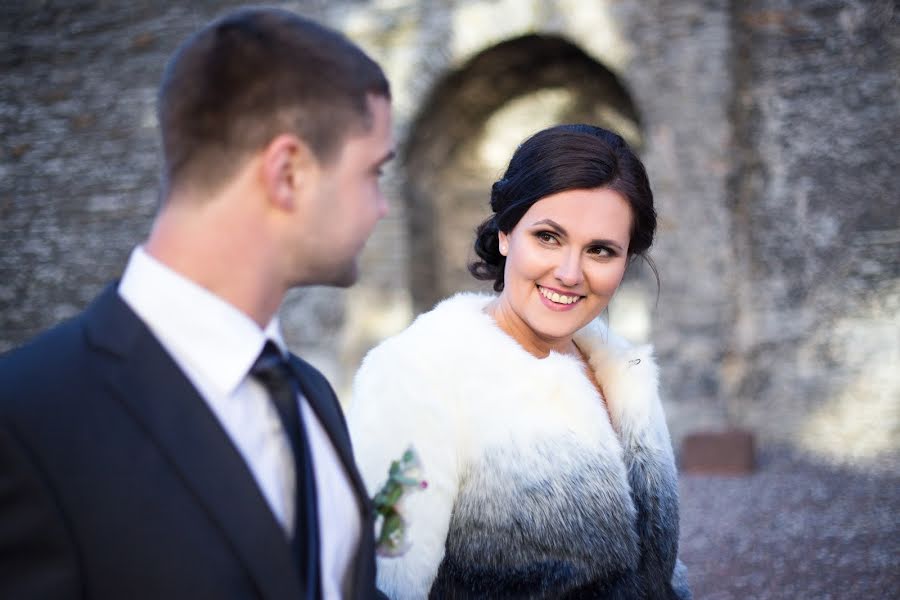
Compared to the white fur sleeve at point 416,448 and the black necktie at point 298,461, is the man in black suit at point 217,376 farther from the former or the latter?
the white fur sleeve at point 416,448

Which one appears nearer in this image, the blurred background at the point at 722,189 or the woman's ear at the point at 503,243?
the woman's ear at the point at 503,243

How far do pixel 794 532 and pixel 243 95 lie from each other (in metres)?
4.69

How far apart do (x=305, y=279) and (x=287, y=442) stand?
24 centimetres

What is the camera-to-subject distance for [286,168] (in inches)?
42.9

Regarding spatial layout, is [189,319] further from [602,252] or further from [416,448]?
[602,252]

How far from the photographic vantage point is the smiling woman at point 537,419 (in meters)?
1.68

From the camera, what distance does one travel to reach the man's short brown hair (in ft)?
3.50

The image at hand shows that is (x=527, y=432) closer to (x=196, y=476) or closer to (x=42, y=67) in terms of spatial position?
(x=196, y=476)

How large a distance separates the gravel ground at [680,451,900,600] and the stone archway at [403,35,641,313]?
3222 millimetres

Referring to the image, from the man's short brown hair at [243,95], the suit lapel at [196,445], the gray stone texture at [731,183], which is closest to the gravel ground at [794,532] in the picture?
the gray stone texture at [731,183]

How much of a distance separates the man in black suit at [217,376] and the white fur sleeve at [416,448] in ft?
1.30

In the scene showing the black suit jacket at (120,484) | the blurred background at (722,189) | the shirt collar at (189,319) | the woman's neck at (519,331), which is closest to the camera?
the black suit jacket at (120,484)

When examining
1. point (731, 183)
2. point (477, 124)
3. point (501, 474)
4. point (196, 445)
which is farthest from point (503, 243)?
point (477, 124)

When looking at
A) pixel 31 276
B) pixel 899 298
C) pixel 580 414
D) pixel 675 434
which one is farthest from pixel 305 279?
pixel 31 276
